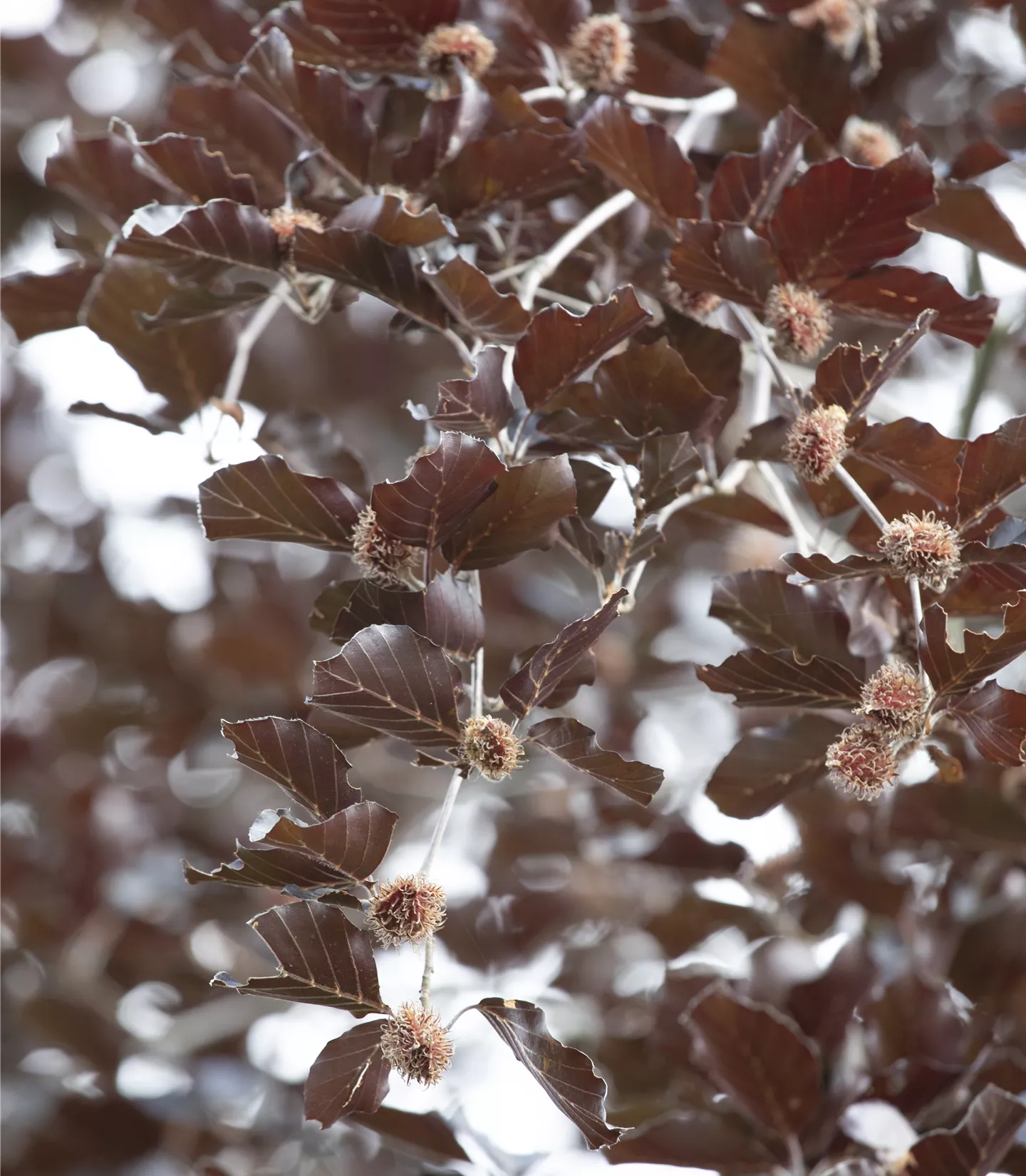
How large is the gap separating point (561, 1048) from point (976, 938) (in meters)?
0.92

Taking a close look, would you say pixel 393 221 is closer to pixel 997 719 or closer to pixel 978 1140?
pixel 997 719

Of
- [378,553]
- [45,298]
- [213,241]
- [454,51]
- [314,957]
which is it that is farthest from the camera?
[45,298]

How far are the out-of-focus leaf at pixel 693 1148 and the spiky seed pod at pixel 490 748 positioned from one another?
524mm

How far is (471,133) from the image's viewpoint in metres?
1.01

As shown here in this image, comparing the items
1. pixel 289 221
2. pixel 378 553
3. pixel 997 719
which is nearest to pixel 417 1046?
pixel 378 553

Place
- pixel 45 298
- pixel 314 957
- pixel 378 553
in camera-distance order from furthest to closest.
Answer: pixel 45 298, pixel 378 553, pixel 314 957

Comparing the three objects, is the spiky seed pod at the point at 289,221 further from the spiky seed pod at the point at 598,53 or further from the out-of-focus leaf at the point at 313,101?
the spiky seed pod at the point at 598,53

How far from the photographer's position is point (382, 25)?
1069 mm

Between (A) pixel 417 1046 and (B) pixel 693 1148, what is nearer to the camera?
(A) pixel 417 1046

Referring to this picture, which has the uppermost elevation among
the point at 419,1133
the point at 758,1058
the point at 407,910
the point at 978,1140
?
the point at 407,910

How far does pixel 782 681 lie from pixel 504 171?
491 millimetres

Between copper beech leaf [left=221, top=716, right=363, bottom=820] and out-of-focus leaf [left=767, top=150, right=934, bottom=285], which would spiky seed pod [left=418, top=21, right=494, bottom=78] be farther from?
copper beech leaf [left=221, top=716, right=363, bottom=820]

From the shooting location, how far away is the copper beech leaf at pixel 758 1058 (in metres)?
1.10

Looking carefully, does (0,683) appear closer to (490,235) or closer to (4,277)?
(4,277)
